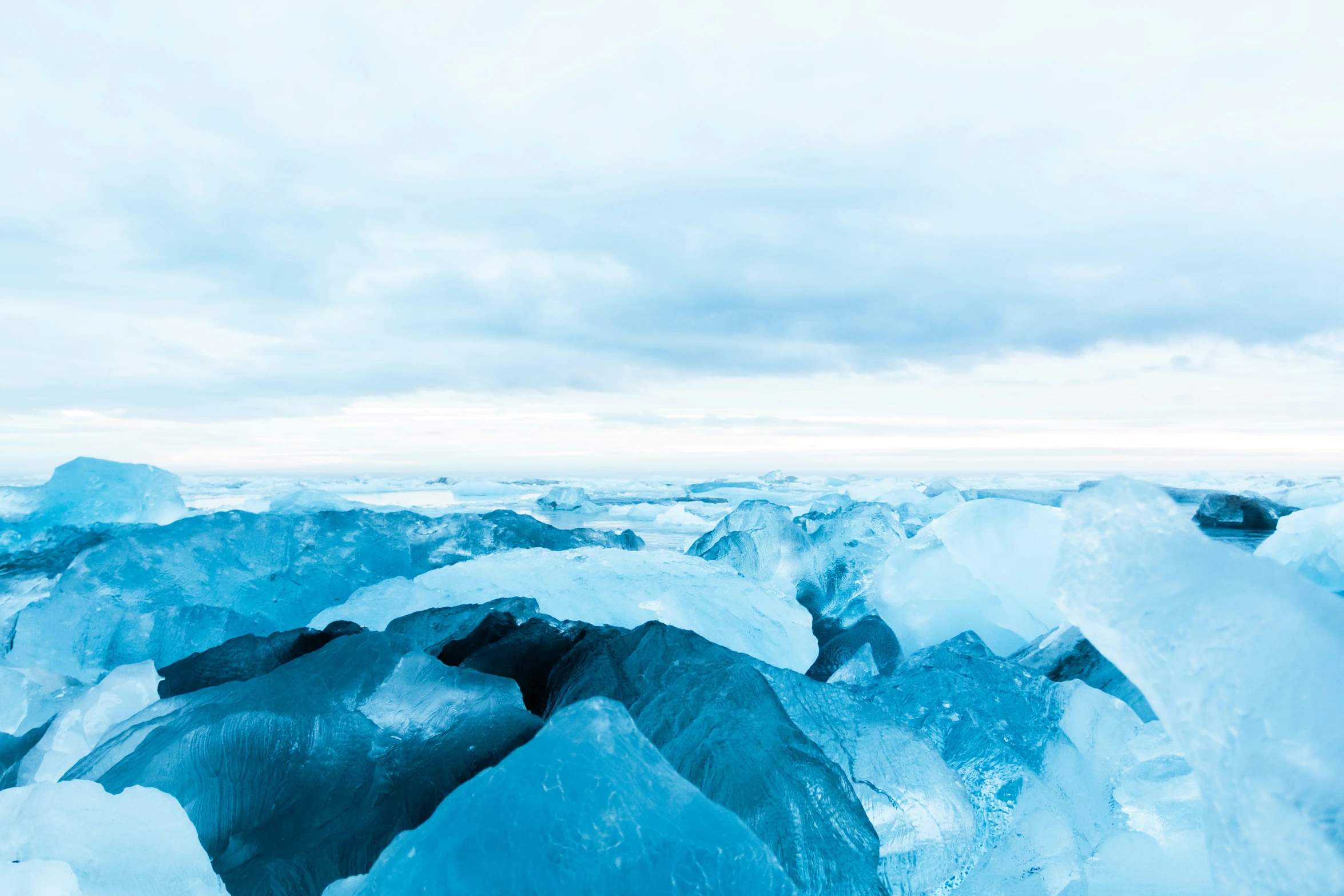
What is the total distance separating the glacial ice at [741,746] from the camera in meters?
1.71

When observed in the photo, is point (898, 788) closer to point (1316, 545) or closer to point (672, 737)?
point (672, 737)

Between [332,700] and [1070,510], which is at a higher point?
[1070,510]

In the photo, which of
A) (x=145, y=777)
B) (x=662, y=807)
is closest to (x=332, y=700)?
(x=145, y=777)

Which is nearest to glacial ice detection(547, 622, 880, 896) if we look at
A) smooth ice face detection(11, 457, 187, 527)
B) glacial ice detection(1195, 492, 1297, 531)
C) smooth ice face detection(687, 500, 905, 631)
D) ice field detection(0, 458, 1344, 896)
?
ice field detection(0, 458, 1344, 896)

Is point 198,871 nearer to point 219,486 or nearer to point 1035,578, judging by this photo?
point 1035,578

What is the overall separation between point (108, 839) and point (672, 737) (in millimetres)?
1137

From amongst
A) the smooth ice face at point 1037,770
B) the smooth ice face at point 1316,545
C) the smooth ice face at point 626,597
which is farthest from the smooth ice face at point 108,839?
the smooth ice face at point 1316,545

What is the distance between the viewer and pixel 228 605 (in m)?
4.45

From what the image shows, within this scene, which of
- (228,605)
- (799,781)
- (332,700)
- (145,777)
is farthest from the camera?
(228,605)

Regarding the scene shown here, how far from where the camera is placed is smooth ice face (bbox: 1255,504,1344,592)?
5.60 m

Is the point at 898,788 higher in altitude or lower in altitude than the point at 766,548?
lower

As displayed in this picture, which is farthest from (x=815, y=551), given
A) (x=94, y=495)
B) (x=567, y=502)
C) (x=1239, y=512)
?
(x=1239, y=512)

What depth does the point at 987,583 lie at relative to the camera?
4.53m

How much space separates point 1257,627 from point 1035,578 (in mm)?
3582
